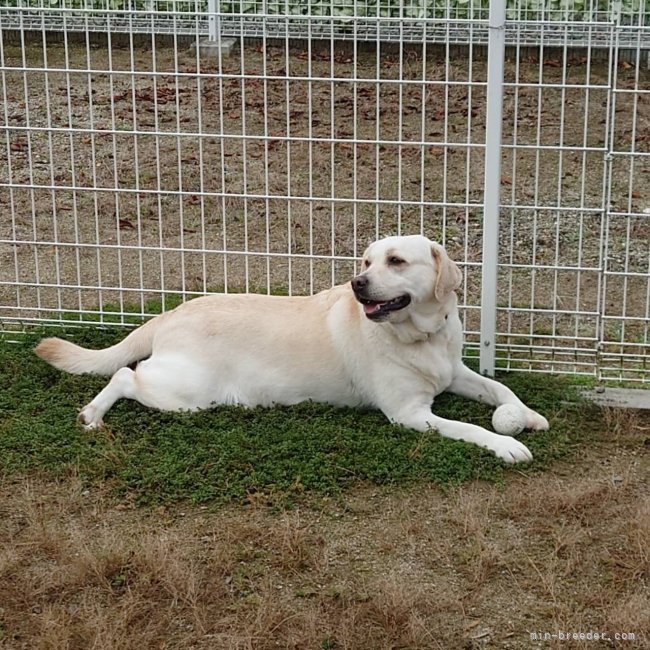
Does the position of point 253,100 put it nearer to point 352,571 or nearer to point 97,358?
point 97,358

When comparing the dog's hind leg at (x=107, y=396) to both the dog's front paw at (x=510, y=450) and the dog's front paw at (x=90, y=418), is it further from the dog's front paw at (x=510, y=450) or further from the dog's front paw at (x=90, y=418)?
the dog's front paw at (x=510, y=450)

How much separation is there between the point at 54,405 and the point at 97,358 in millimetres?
349

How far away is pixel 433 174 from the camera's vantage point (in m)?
8.40

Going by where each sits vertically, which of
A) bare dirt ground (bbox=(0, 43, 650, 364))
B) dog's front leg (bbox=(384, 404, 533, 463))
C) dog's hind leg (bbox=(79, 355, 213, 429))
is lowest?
dog's front leg (bbox=(384, 404, 533, 463))

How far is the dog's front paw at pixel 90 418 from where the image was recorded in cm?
489

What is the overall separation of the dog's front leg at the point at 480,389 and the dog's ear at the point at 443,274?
478mm

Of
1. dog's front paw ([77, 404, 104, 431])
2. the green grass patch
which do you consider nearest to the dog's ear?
the green grass patch

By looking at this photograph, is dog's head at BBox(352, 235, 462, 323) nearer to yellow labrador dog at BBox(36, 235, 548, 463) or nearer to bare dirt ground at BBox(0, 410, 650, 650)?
yellow labrador dog at BBox(36, 235, 548, 463)

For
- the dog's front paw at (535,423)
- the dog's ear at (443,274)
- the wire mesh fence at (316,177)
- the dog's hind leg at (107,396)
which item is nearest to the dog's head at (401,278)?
the dog's ear at (443,274)

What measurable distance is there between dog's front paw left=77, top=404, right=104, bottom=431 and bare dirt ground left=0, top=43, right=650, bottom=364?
1.33m

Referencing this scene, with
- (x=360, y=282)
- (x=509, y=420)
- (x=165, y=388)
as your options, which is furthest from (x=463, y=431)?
(x=165, y=388)

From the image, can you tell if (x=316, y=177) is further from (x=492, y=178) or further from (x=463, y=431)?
(x=463, y=431)

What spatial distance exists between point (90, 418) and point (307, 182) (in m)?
3.76

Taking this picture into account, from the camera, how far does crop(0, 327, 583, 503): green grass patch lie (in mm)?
4375
